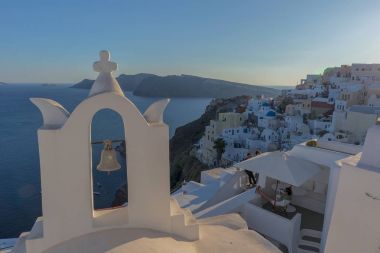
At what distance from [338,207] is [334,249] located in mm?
579

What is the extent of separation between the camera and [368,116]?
29.1m

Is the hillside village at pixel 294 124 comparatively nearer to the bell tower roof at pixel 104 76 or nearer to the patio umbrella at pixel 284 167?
the patio umbrella at pixel 284 167

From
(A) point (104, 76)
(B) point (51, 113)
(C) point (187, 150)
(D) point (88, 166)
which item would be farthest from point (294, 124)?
(B) point (51, 113)

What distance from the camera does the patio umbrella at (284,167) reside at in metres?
7.22

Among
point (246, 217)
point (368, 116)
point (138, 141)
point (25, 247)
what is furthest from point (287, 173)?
point (368, 116)

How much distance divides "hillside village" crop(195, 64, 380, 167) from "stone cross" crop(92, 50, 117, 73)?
27721 mm

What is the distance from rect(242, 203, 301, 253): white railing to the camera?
700cm

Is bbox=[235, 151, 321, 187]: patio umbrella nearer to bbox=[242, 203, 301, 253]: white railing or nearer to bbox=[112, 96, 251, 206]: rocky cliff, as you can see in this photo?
bbox=[242, 203, 301, 253]: white railing

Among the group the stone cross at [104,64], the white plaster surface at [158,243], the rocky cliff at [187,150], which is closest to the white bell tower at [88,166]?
the stone cross at [104,64]

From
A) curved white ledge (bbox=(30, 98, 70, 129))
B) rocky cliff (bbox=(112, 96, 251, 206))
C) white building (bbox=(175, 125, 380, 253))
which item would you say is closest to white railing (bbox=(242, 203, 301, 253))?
white building (bbox=(175, 125, 380, 253))

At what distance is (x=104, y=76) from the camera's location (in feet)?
12.5

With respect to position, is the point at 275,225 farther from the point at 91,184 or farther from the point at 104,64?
the point at 104,64

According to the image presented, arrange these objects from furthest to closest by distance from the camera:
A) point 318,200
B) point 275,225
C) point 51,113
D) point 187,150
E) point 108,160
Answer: point 187,150 → point 318,200 → point 275,225 → point 108,160 → point 51,113

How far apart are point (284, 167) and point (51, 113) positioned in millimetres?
5805
